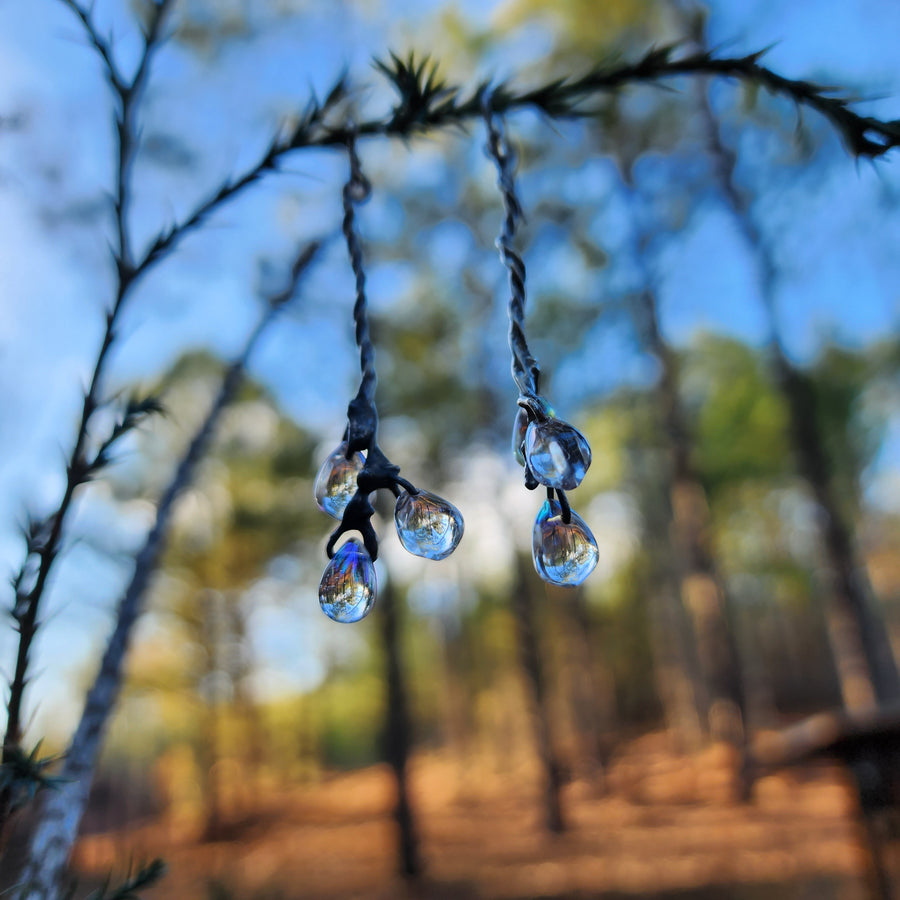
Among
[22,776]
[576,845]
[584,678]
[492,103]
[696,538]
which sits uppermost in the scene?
A: [696,538]

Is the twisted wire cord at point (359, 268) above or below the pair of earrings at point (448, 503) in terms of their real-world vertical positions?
above

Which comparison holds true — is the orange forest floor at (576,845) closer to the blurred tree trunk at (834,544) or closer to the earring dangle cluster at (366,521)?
the blurred tree trunk at (834,544)

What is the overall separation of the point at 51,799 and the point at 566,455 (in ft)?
3.13

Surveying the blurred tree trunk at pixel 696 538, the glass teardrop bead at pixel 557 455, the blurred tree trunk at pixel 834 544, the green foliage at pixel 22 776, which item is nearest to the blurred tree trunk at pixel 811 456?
the blurred tree trunk at pixel 834 544

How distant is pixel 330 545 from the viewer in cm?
78

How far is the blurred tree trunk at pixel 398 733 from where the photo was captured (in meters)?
8.48

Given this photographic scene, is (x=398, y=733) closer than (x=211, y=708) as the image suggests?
Yes

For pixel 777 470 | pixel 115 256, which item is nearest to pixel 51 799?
pixel 115 256

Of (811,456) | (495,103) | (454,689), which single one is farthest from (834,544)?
(454,689)

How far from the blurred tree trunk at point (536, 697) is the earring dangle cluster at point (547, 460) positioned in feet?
29.5

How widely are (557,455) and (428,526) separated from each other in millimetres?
169

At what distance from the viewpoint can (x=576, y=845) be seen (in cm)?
886

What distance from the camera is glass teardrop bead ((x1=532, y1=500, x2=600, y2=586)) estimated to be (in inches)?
28.9

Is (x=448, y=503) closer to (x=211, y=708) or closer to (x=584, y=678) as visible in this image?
(x=584, y=678)
